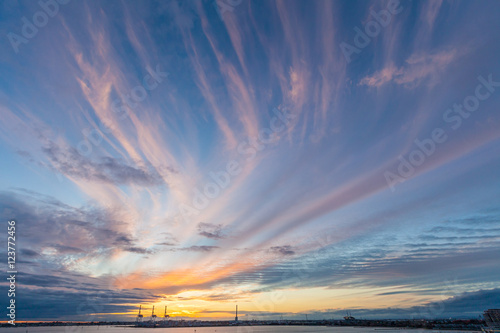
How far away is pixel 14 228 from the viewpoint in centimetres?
2930

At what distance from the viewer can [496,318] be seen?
44375 mm

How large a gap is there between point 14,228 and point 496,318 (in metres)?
77.3

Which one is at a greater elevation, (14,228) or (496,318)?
(14,228)

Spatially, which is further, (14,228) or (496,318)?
(496,318)
